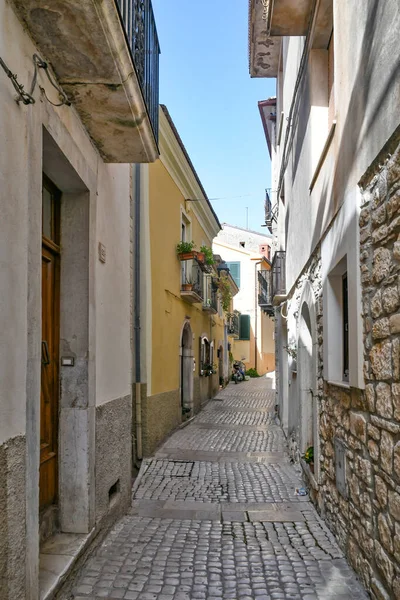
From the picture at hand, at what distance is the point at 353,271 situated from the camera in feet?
12.3

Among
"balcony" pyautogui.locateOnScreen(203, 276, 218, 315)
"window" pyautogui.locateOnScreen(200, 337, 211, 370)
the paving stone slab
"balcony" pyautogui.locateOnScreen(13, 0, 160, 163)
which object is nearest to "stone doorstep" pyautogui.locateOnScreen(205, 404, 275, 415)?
"window" pyautogui.locateOnScreen(200, 337, 211, 370)

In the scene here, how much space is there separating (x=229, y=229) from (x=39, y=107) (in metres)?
36.1

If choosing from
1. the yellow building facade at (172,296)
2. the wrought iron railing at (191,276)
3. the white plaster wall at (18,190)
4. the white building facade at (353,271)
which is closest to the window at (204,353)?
the yellow building facade at (172,296)

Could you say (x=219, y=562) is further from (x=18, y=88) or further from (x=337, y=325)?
(x=18, y=88)

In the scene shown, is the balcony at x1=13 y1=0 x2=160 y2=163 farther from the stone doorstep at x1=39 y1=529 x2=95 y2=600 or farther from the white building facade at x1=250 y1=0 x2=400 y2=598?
the stone doorstep at x1=39 y1=529 x2=95 y2=600

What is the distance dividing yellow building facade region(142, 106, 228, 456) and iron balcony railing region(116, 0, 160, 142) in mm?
4049

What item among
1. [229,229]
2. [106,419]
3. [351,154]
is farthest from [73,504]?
[229,229]

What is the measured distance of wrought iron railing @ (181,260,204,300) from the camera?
12.1 meters

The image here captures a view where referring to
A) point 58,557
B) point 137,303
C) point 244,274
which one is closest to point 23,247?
point 58,557

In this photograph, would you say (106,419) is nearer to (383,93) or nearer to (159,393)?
(383,93)

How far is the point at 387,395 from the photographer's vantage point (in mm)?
3049

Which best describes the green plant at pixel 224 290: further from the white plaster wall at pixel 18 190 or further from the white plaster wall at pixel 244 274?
the white plaster wall at pixel 18 190

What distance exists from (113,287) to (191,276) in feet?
25.0

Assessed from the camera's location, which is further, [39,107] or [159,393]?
[159,393]
